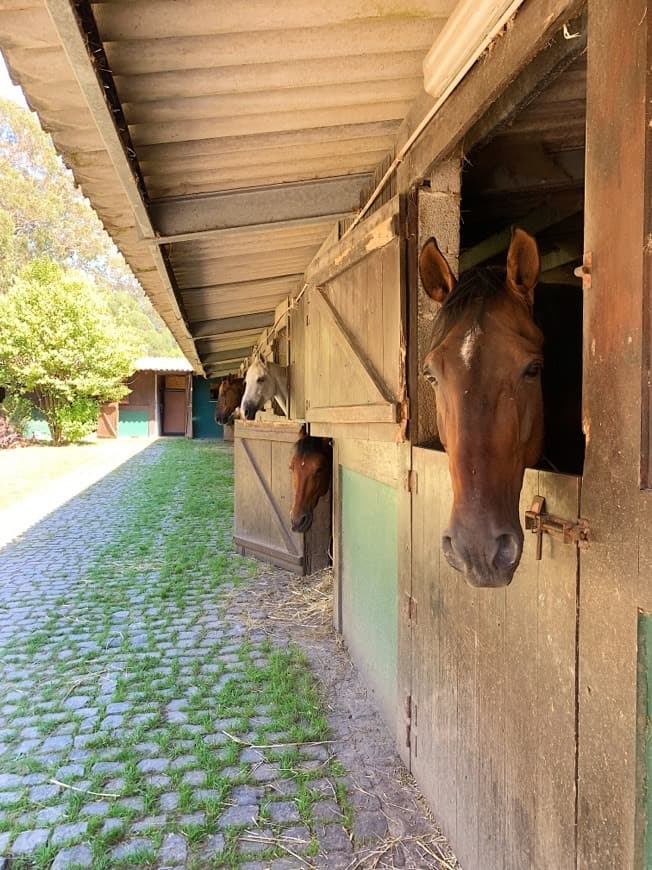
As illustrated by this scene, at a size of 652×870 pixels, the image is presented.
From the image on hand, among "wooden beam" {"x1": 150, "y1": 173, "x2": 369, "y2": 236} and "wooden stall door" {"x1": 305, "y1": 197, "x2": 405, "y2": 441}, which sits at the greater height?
"wooden beam" {"x1": 150, "y1": 173, "x2": 369, "y2": 236}

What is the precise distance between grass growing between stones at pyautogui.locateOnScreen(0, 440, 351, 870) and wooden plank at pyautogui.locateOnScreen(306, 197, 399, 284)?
8.75ft

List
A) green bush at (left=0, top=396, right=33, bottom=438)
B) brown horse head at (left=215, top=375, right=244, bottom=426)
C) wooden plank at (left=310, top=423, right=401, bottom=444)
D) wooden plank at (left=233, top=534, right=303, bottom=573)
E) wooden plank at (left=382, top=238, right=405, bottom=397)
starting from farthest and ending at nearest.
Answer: green bush at (left=0, top=396, right=33, bottom=438), brown horse head at (left=215, top=375, right=244, bottom=426), wooden plank at (left=233, top=534, right=303, bottom=573), wooden plank at (left=310, top=423, right=401, bottom=444), wooden plank at (left=382, top=238, right=405, bottom=397)

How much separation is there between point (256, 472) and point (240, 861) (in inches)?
179

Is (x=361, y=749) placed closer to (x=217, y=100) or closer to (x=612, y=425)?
(x=612, y=425)

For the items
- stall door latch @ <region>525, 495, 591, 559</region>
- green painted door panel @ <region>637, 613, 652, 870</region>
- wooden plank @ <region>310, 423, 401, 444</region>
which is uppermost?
wooden plank @ <region>310, 423, 401, 444</region>

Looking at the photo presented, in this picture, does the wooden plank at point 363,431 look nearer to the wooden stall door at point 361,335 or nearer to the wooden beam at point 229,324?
the wooden stall door at point 361,335

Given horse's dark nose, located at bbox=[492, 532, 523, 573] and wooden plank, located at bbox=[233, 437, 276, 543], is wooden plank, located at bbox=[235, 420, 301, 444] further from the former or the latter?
horse's dark nose, located at bbox=[492, 532, 523, 573]

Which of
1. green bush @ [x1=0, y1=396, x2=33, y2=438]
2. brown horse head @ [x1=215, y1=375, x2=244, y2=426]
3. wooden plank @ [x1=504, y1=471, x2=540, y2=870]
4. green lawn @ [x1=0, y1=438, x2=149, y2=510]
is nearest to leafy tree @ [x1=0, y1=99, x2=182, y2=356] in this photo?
green bush @ [x1=0, y1=396, x2=33, y2=438]

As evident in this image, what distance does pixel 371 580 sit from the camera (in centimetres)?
351

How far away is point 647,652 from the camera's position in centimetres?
113

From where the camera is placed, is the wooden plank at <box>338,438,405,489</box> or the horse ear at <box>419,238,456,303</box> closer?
the horse ear at <box>419,238,456,303</box>

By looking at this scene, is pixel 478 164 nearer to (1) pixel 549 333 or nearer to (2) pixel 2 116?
(1) pixel 549 333

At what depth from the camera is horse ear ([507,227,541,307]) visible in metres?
1.73

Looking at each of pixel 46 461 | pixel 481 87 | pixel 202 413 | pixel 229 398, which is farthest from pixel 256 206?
pixel 202 413
